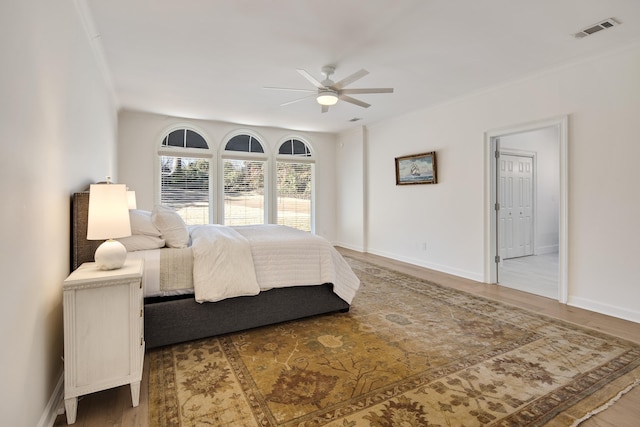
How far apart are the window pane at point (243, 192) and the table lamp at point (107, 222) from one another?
457 cm

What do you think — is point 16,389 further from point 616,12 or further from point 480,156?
point 480,156

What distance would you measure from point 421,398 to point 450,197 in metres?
3.77

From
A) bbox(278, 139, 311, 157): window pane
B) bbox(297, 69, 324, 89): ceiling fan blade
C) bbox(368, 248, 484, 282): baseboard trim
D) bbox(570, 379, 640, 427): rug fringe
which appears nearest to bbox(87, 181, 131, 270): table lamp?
bbox(297, 69, 324, 89): ceiling fan blade

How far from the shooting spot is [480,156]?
4652mm

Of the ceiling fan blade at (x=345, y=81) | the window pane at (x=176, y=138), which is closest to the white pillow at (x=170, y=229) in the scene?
the ceiling fan blade at (x=345, y=81)

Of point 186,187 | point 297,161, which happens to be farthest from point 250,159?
point 186,187

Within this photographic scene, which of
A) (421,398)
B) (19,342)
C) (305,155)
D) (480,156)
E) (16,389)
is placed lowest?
(421,398)

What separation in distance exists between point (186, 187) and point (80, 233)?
4.09m

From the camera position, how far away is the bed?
2549mm

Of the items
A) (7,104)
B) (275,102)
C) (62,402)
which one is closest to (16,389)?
(62,402)

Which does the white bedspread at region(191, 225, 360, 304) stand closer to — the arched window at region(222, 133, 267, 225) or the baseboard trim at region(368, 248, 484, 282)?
the baseboard trim at region(368, 248, 484, 282)

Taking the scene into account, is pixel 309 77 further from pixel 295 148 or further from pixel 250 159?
pixel 295 148

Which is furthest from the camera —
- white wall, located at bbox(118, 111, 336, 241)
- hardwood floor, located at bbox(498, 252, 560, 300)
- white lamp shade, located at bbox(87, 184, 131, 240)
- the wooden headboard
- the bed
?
white wall, located at bbox(118, 111, 336, 241)

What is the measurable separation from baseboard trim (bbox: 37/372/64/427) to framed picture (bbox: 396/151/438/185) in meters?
5.18
